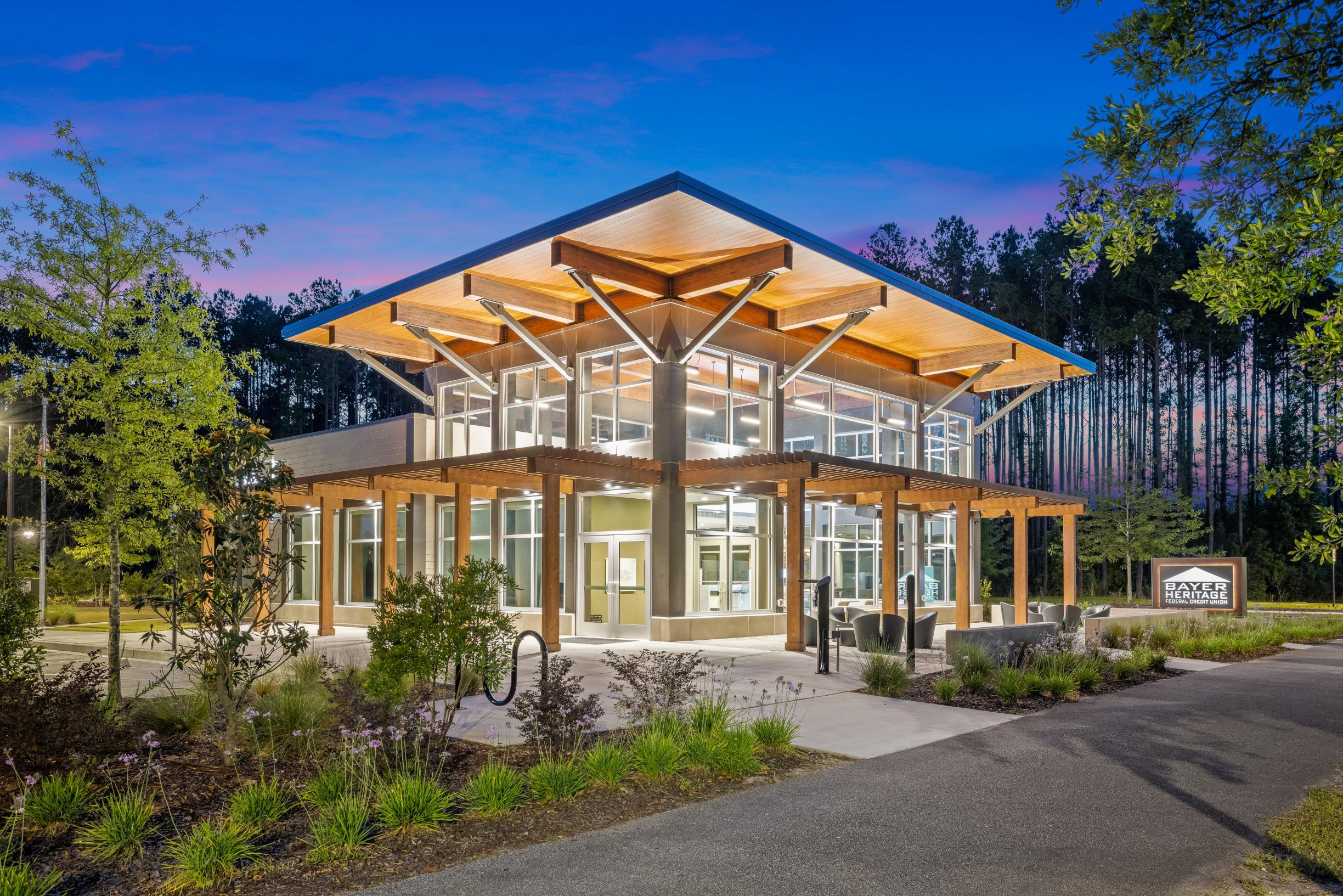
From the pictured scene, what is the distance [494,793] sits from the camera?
6.00 meters

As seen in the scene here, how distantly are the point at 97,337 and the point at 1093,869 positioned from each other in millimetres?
10244

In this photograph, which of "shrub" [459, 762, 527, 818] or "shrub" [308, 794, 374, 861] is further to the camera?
"shrub" [459, 762, 527, 818]

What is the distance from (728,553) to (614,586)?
93.5 inches

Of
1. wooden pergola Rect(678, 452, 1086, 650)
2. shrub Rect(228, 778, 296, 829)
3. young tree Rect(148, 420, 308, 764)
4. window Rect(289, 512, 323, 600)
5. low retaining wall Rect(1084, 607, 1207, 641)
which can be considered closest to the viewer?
shrub Rect(228, 778, 296, 829)

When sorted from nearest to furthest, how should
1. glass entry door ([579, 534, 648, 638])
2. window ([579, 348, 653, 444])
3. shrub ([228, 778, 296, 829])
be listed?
shrub ([228, 778, 296, 829]), glass entry door ([579, 534, 648, 638]), window ([579, 348, 653, 444])

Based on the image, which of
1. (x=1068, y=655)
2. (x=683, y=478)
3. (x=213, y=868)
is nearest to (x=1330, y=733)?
(x=1068, y=655)

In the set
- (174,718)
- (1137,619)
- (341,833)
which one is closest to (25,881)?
(341,833)

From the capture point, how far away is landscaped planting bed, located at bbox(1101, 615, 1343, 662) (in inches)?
651

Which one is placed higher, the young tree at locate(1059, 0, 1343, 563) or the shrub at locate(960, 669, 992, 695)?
the young tree at locate(1059, 0, 1343, 563)

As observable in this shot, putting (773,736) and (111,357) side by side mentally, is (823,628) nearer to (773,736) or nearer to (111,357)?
(773,736)

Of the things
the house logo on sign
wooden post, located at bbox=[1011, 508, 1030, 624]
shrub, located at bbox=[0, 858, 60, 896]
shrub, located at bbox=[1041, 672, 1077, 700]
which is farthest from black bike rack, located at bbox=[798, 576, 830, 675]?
the house logo on sign

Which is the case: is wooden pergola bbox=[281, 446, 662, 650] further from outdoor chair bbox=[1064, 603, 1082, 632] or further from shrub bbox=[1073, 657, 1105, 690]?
outdoor chair bbox=[1064, 603, 1082, 632]

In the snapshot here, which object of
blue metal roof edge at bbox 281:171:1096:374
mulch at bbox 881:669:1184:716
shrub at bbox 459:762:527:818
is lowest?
mulch at bbox 881:669:1184:716

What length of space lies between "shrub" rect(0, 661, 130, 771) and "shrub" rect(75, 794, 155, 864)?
848 mm
